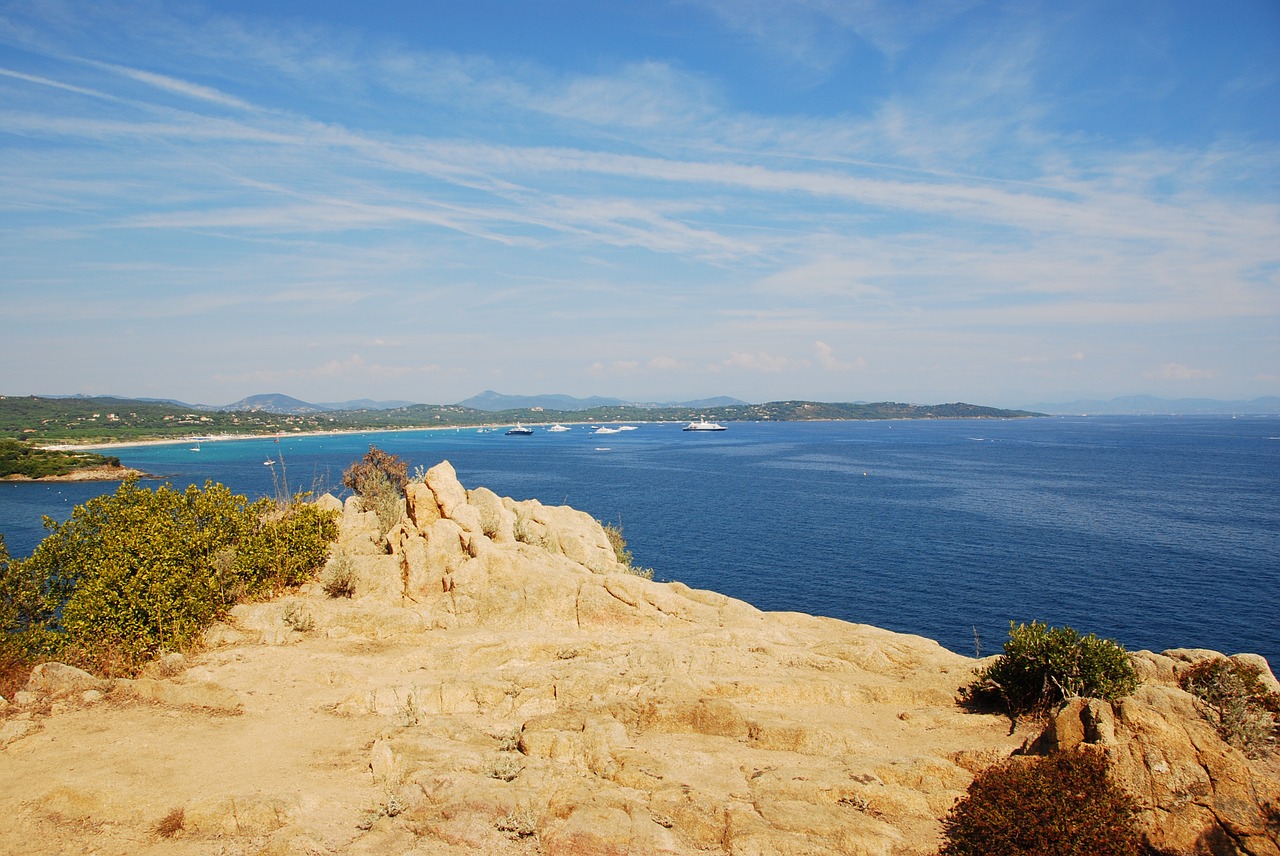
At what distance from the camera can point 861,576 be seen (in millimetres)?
56281

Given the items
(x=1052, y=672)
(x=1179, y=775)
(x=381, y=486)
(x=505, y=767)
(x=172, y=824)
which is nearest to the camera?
(x=1179, y=775)

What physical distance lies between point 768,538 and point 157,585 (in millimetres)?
58366

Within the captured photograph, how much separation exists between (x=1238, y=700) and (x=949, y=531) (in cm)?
6556

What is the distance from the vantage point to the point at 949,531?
7325 centimetres

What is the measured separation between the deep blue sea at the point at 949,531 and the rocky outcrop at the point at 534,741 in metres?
17.6

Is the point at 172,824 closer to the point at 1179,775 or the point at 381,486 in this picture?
the point at 1179,775

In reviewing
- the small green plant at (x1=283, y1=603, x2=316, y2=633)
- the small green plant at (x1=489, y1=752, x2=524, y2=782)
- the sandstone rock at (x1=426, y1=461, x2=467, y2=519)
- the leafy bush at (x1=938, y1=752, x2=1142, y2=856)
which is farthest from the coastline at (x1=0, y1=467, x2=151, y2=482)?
the leafy bush at (x1=938, y1=752, x2=1142, y2=856)

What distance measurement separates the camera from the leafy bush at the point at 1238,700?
1125 cm

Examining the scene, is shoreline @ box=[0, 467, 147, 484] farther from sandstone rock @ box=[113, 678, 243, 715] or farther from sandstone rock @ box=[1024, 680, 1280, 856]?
sandstone rock @ box=[1024, 680, 1280, 856]

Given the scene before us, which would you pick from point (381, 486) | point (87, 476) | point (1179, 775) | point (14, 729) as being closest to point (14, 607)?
point (14, 729)

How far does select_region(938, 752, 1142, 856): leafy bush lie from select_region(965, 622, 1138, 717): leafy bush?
3.61m

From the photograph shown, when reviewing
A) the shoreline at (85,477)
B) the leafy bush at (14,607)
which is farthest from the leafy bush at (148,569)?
the shoreline at (85,477)

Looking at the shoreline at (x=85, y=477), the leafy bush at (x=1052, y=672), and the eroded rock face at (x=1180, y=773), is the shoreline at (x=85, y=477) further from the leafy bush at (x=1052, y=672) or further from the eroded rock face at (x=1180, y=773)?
the eroded rock face at (x=1180, y=773)

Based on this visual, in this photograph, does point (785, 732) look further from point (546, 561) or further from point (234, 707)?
point (546, 561)
